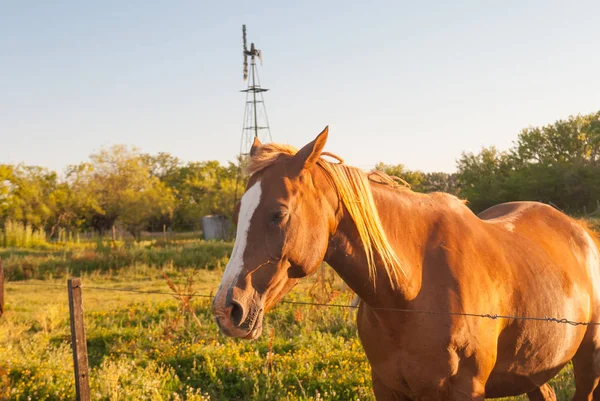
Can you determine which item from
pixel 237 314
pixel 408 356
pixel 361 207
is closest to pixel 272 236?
pixel 237 314

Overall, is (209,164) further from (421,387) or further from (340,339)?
(421,387)

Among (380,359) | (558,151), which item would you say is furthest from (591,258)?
(558,151)

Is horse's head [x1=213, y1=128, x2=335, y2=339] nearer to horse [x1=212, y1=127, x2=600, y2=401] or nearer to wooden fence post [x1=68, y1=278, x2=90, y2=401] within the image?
horse [x1=212, y1=127, x2=600, y2=401]

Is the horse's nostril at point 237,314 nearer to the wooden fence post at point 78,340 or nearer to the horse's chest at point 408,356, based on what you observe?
the horse's chest at point 408,356

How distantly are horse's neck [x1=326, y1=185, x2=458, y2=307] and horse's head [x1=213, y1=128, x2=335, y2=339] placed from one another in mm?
119

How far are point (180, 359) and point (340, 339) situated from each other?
2.08 m

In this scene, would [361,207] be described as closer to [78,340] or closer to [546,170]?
[78,340]

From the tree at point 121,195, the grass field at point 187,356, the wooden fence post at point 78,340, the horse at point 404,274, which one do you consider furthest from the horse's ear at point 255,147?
the tree at point 121,195

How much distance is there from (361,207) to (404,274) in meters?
0.39

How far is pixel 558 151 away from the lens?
3020 cm

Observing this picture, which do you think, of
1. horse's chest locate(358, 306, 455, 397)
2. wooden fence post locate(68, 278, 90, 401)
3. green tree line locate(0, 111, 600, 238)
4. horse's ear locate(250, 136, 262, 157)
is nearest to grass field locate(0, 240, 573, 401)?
wooden fence post locate(68, 278, 90, 401)

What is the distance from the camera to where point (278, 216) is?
7.22 feet

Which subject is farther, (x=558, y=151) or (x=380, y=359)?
(x=558, y=151)

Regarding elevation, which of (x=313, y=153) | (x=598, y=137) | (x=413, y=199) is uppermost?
(x=598, y=137)
